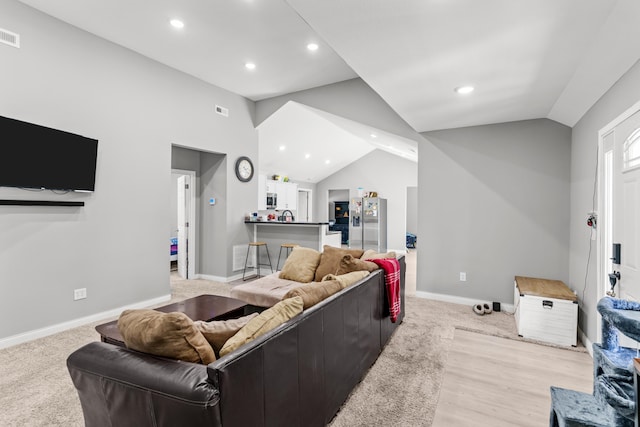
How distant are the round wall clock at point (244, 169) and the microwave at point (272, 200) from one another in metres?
2.58

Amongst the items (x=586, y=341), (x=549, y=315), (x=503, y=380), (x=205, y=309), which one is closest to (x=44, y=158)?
(x=205, y=309)

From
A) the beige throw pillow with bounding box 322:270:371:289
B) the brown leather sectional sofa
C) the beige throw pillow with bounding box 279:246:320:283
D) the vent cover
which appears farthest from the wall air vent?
the brown leather sectional sofa

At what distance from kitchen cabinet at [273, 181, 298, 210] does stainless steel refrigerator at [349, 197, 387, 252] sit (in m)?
1.78

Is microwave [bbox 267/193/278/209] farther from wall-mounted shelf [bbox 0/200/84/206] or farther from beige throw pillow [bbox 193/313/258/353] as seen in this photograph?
beige throw pillow [bbox 193/313/258/353]

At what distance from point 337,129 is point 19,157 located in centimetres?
615

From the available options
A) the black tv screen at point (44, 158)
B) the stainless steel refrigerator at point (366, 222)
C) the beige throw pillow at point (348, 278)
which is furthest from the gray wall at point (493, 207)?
the stainless steel refrigerator at point (366, 222)

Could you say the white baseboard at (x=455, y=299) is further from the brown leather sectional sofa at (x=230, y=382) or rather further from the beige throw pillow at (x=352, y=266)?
the brown leather sectional sofa at (x=230, y=382)

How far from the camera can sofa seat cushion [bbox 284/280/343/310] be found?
5.82 ft

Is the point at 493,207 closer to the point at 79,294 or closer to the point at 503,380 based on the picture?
the point at 503,380

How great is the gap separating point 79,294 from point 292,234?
3.20 meters

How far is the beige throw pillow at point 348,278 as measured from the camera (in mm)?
2231

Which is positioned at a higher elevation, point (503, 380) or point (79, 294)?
point (79, 294)

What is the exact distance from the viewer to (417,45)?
2.11 meters

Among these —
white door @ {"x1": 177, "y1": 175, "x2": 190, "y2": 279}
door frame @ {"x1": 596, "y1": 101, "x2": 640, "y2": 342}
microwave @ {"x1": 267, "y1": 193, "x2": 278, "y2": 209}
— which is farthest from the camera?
microwave @ {"x1": 267, "y1": 193, "x2": 278, "y2": 209}
